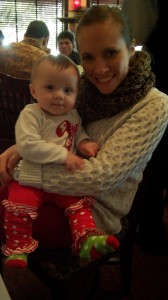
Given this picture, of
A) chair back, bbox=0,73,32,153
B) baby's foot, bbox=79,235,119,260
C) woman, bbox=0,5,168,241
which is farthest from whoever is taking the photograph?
chair back, bbox=0,73,32,153

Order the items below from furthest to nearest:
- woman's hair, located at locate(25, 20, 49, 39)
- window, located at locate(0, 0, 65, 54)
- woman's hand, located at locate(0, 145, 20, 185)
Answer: window, located at locate(0, 0, 65, 54), woman's hair, located at locate(25, 20, 49, 39), woman's hand, located at locate(0, 145, 20, 185)

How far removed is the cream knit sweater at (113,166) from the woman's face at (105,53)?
0.39 ft

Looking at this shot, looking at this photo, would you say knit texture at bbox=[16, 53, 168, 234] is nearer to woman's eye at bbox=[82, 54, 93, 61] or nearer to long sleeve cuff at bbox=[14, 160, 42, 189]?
long sleeve cuff at bbox=[14, 160, 42, 189]

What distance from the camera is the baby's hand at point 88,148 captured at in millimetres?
1119

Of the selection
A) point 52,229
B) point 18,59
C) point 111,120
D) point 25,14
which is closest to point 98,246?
point 52,229

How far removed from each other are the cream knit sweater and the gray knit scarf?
3cm

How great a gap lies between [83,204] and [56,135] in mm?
244

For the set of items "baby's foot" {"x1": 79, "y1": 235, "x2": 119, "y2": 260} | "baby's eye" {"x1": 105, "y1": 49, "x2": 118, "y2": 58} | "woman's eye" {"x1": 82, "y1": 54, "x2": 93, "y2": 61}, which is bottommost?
"baby's foot" {"x1": 79, "y1": 235, "x2": 119, "y2": 260}

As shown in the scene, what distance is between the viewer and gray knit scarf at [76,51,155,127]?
3.63 ft

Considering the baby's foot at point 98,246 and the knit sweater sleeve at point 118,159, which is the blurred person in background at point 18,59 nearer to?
the knit sweater sleeve at point 118,159

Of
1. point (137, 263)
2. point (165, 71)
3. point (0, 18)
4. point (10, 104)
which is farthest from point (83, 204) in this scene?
point (0, 18)

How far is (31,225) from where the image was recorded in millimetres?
1038

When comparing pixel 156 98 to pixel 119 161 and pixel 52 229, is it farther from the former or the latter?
pixel 52 229

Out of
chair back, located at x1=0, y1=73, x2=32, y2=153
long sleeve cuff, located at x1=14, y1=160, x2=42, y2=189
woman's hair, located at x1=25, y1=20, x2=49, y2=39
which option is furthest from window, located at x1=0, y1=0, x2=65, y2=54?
long sleeve cuff, located at x1=14, y1=160, x2=42, y2=189
